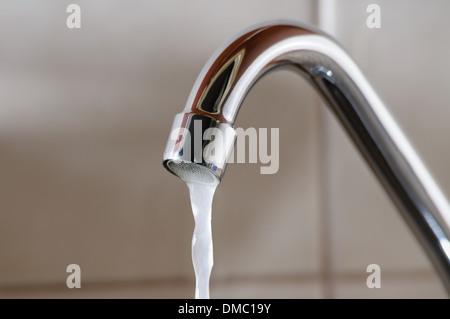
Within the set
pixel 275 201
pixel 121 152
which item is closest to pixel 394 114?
pixel 275 201

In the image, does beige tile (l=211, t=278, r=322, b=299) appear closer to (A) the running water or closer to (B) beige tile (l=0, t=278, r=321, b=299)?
(B) beige tile (l=0, t=278, r=321, b=299)

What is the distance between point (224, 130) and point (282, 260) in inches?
9.4

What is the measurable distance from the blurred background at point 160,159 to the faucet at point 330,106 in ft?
0.44

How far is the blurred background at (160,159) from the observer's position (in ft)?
1.25

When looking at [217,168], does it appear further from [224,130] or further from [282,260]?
[282,260]

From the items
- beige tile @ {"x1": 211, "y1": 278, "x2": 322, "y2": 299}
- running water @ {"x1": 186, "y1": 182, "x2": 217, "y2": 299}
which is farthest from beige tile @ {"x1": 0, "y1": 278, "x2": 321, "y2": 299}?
running water @ {"x1": 186, "y1": 182, "x2": 217, "y2": 299}

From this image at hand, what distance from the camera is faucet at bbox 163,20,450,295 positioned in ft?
0.67

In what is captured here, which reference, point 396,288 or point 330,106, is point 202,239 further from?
point 396,288

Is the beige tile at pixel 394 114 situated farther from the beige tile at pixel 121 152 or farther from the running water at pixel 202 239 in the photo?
the running water at pixel 202 239

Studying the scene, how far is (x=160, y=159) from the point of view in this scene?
0.40 m

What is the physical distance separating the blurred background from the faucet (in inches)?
5.3

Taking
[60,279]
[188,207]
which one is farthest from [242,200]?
[60,279]

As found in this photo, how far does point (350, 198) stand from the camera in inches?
17.1

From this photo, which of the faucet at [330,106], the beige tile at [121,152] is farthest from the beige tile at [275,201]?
the faucet at [330,106]
